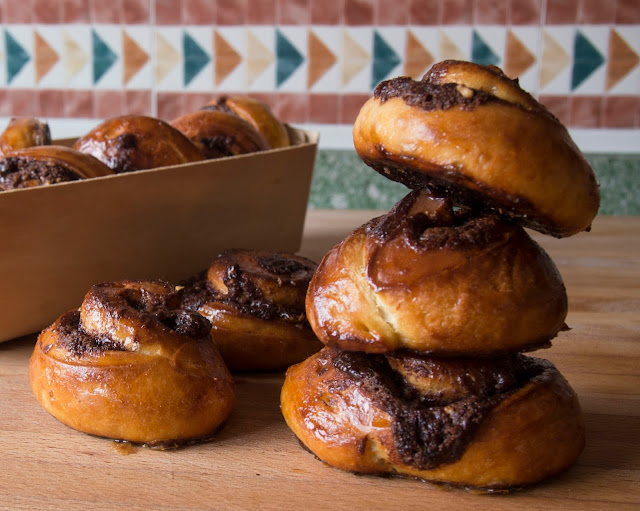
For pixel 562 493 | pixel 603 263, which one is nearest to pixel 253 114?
pixel 603 263

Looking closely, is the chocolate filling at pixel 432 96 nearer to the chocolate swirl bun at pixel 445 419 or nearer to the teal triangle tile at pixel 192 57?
the chocolate swirl bun at pixel 445 419

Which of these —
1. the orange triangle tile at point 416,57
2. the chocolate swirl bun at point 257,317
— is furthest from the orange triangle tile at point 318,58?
the chocolate swirl bun at point 257,317

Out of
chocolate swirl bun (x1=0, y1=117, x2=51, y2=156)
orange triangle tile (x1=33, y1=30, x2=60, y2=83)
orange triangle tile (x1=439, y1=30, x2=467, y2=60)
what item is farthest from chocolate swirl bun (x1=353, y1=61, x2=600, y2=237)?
orange triangle tile (x1=33, y1=30, x2=60, y2=83)

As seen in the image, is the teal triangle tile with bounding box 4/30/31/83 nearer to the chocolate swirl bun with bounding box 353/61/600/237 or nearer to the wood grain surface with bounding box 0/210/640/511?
the wood grain surface with bounding box 0/210/640/511

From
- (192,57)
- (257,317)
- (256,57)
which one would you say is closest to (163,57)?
(192,57)

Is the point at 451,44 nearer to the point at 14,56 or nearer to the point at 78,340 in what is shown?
the point at 14,56
